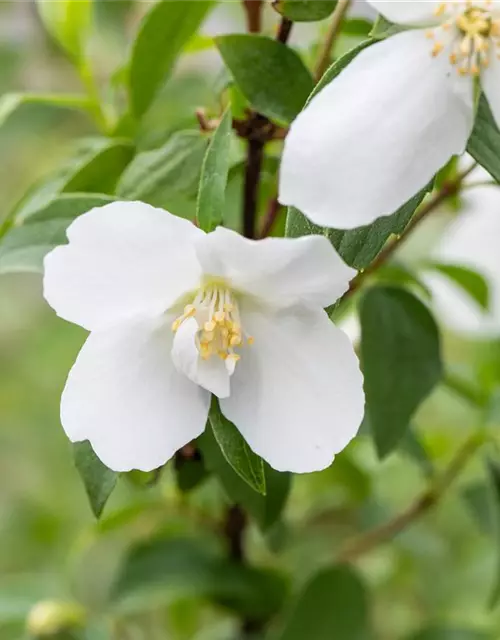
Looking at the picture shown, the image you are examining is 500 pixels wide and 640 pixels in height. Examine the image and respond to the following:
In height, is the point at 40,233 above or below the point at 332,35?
below

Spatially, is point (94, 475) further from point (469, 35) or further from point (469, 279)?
point (469, 279)

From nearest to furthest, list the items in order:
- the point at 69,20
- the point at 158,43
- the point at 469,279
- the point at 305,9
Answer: the point at 305,9 → the point at 158,43 → the point at 69,20 → the point at 469,279

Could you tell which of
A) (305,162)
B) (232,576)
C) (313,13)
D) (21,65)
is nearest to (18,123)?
(21,65)

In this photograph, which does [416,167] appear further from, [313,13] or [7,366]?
[7,366]

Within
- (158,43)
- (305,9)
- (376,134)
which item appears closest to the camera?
(376,134)

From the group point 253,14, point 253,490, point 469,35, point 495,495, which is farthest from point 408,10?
point 495,495

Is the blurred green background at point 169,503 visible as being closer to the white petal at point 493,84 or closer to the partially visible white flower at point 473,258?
the partially visible white flower at point 473,258

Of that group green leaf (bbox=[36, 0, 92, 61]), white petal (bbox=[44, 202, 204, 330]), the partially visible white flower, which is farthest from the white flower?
the partially visible white flower
